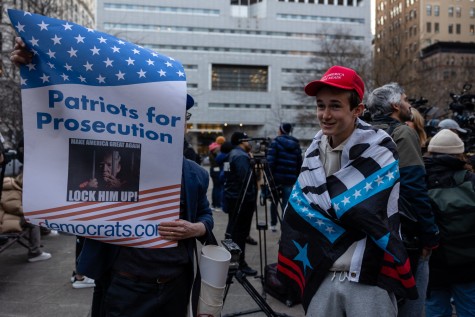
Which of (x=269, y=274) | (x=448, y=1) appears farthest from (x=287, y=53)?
(x=269, y=274)

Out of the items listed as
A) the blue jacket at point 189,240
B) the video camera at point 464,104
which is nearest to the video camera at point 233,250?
the blue jacket at point 189,240

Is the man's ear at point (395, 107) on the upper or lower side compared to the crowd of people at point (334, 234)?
upper

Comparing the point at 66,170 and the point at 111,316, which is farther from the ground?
the point at 66,170

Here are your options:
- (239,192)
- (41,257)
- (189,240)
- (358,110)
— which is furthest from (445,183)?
(41,257)

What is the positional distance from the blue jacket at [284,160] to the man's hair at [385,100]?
159 inches

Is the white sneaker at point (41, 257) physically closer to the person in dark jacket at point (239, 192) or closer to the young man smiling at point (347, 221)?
the person in dark jacket at point (239, 192)

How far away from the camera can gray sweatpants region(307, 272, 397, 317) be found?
1.93 meters

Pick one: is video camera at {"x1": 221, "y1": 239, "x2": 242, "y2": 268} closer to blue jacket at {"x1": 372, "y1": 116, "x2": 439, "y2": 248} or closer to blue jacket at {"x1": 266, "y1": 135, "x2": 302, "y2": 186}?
blue jacket at {"x1": 372, "y1": 116, "x2": 439, "y2": 248}

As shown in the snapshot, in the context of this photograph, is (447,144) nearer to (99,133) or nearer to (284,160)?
(99,133)

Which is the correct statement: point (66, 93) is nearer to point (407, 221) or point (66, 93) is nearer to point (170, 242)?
point (170, 242)

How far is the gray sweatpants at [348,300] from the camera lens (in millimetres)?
1928

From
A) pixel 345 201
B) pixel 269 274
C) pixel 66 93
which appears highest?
pixel 66 93

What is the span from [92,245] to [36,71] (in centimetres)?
92

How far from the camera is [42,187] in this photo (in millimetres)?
1994
